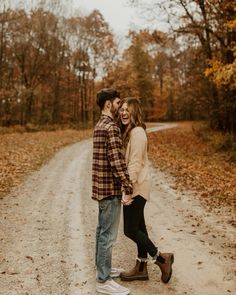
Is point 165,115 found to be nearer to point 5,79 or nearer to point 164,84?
point 164,84

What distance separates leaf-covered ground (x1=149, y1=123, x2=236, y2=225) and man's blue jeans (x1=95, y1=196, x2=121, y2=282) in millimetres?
3819

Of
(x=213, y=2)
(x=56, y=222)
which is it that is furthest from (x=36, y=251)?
(x=213, y=2)

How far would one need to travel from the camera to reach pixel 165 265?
5062 mm

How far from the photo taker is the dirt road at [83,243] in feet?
16.5

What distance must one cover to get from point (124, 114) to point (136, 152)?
48 cm

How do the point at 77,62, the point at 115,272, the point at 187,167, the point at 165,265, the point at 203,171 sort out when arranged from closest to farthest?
the point at 165,265
the point at 115,272
the point at 203,171
the point at 187,167
the point at 77,62

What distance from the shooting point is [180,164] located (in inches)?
600

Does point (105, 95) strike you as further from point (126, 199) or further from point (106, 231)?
point (106, 231)

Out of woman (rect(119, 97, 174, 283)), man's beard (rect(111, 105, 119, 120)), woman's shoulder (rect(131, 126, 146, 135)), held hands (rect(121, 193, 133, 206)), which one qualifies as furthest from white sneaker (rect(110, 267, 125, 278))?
man's beard (rect(111, 105, 119, 120))

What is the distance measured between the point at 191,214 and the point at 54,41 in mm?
34524

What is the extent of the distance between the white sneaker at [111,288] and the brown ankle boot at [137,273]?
0.33m

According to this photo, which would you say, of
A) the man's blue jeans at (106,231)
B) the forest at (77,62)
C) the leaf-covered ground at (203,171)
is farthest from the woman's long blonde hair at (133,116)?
the forest at (77,62)

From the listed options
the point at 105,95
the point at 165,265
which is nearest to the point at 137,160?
the point at 105,95

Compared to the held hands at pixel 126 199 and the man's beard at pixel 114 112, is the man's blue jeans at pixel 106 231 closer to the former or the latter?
the held hands at pixel 126 199
